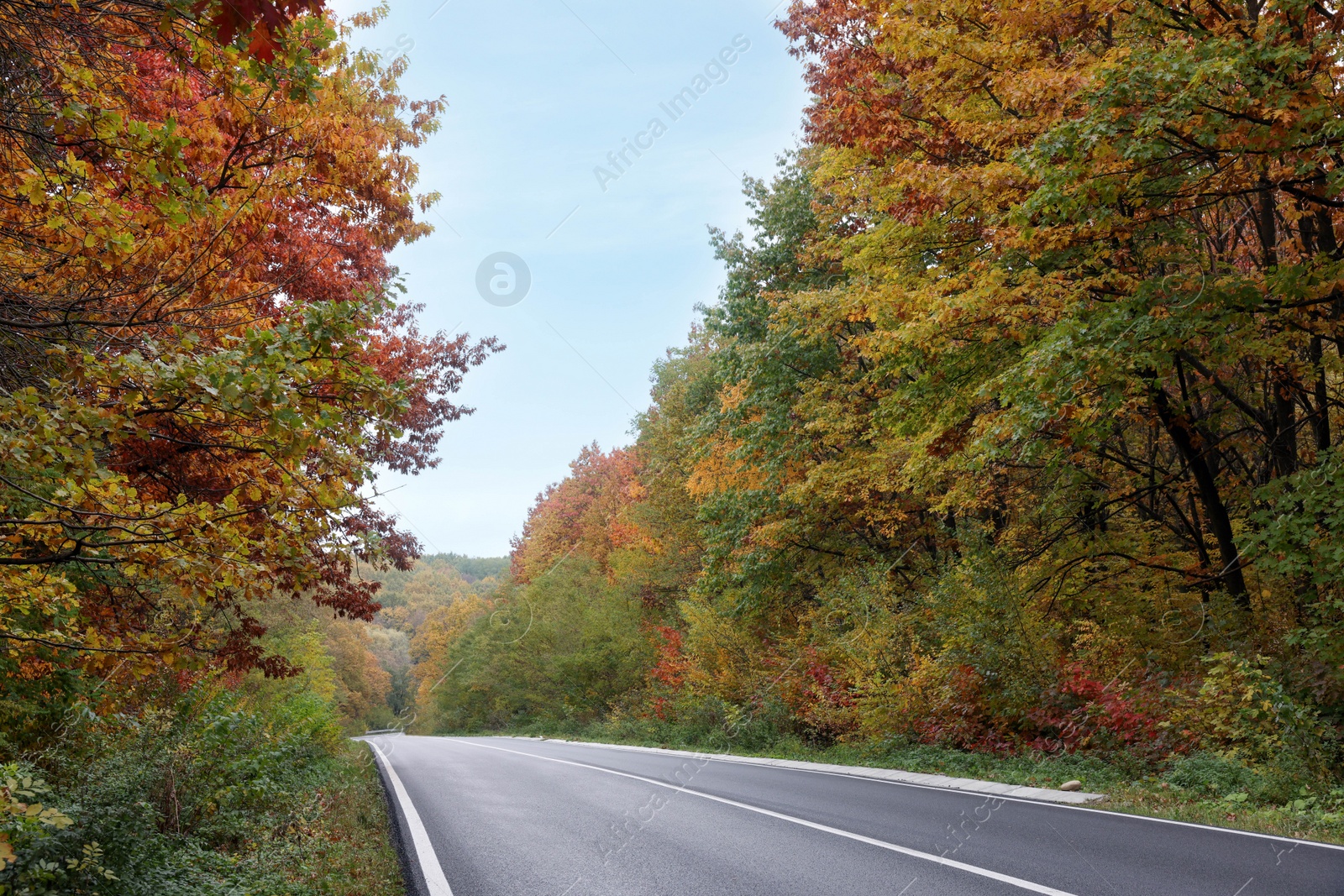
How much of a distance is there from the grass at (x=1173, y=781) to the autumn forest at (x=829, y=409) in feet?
0.20

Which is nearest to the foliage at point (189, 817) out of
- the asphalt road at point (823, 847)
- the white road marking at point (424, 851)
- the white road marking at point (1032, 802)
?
the white road marking at point (424, 851)

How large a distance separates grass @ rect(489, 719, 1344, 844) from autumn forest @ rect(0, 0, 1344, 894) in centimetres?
6

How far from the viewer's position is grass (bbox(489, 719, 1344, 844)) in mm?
7543

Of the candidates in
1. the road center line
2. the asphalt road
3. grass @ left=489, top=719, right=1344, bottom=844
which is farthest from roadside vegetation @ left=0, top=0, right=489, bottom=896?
grass @ left=489, top=719, right=1344, bottom=844

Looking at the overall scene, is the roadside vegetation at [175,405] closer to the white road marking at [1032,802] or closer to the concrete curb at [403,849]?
the concrete curb at [403,849]

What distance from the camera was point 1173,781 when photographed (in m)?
9.48

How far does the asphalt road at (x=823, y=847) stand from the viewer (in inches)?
221

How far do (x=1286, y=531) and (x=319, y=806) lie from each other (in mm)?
11164

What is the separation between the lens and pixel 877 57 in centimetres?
1204

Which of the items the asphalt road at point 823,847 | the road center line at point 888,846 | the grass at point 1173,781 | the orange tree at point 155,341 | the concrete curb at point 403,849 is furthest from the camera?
the grass at point 1173,781

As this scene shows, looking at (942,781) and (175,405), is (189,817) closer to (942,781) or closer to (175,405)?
(175,405)

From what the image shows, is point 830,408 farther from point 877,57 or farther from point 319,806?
point 319,806

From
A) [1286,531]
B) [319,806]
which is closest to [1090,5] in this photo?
[1286,531]

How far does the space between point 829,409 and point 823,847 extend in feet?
38.2
